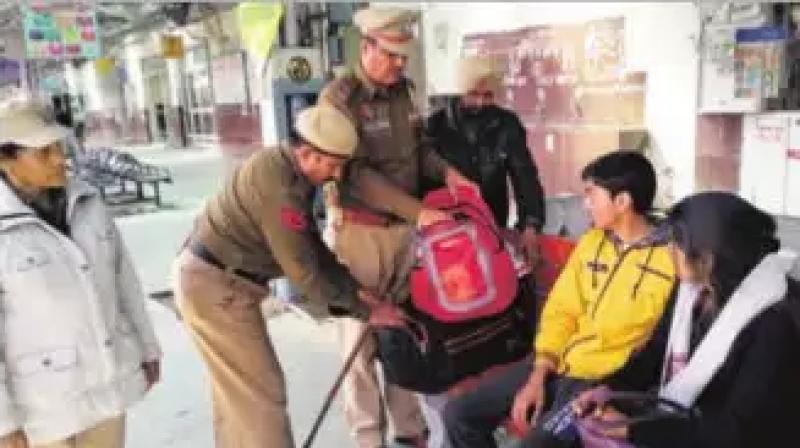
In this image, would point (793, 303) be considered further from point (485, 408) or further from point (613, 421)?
point (485, 408)

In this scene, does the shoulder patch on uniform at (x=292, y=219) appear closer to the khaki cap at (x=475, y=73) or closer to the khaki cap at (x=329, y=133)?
the khaki cap at (x=329, y=133)

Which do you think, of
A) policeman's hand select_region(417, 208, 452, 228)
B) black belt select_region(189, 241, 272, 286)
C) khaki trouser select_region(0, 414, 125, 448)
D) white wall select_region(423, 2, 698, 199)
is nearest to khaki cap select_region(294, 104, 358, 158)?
policeman's hand select_region(417, 208, 452, 228)

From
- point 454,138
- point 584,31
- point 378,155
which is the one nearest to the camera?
point 378,155

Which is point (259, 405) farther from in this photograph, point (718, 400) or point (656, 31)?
point (656, 31)

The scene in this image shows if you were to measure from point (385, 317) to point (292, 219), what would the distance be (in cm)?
41

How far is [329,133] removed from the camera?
6.45ft

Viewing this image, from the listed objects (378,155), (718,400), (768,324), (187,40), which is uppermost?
(187,40)

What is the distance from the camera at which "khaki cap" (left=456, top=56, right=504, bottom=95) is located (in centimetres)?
285

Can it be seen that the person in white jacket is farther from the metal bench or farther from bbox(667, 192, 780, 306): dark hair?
the metal bench

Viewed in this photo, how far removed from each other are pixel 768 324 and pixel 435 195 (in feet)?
3.99

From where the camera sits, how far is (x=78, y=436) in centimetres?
190

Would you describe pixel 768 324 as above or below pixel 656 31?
below

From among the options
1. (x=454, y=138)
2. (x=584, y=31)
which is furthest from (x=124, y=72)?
(x=454, y=138)

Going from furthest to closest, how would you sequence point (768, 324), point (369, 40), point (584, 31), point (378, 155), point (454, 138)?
point (584, 31), point (454, 138), point (378, 155), point (369, 40), point (768, 324)
